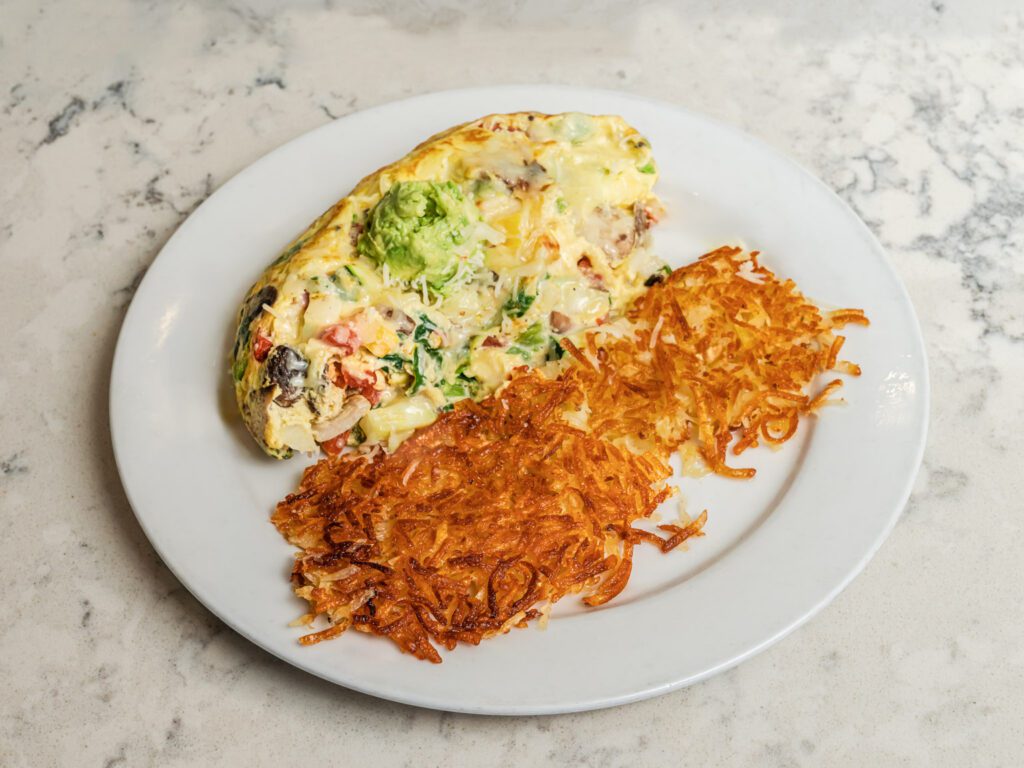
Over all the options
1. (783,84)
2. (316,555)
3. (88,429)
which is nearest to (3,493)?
(88,429)

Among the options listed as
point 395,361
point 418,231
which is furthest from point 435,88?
point 395,361

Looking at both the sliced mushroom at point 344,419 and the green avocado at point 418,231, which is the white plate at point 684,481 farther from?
the green avocado at point 418,231

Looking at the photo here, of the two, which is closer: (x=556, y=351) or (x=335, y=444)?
(x=335, y=444)

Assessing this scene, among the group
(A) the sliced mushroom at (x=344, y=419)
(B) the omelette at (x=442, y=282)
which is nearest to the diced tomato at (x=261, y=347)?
(B) the omelette at (x=442, y=282)

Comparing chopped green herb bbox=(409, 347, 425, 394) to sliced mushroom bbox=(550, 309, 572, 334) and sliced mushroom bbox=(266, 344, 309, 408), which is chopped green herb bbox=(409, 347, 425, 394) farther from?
sliced mushroom bbox=(550, 309, 572, 334)

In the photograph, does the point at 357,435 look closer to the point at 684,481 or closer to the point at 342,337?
the point at 342,337

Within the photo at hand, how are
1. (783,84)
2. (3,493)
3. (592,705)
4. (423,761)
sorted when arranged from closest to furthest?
(592,705), (423,761), (3,493), (783,84)

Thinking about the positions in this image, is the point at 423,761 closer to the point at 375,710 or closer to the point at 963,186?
the point at 375,710
